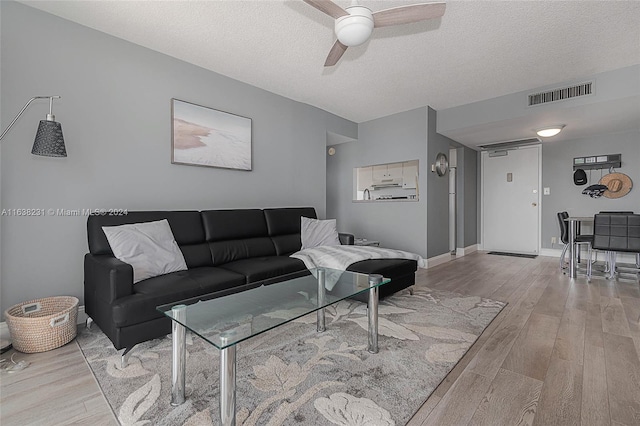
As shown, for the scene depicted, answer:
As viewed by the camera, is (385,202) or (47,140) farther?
(385,202)

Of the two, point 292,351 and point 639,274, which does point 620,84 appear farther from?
point 292,351

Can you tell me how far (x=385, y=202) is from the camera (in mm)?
4945

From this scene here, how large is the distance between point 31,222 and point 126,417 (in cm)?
184

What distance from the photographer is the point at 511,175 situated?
5.87m

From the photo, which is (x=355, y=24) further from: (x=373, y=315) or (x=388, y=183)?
(x=388, y=183)

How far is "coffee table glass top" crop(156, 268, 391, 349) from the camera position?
124cm

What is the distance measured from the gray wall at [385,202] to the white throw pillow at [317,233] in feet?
5.25

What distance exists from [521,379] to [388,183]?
4189 mm

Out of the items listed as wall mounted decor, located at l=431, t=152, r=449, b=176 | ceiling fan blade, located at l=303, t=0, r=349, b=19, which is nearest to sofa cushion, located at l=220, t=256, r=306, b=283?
ceiling fan blade, located at l=303, t=0, r=349, b=19

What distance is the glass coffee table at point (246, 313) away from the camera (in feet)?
3.71

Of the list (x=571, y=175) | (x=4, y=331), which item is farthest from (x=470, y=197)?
(x=4, y=331)

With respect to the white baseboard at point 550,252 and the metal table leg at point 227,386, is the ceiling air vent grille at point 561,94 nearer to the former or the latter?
the white baseboard at point 550,252

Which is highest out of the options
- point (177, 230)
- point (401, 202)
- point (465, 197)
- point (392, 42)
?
point (392, 42)

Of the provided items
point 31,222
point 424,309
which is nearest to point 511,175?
point 424,309
